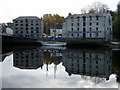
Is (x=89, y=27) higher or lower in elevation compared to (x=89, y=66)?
higher

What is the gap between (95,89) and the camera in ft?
35.2

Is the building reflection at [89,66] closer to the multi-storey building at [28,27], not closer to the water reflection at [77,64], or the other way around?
the water reflection at [77,64]

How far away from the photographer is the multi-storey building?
83.9 metres

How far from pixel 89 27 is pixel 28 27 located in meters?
31.0

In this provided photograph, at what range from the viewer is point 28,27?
278ft

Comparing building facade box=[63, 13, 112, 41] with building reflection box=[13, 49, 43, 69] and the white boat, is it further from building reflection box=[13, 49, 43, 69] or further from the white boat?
building reflection box=[13, 49, 43, 69]

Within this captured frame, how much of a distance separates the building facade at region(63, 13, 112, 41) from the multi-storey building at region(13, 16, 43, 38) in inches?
702

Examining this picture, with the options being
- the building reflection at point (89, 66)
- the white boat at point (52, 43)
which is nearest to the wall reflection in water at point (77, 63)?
the building reflection at point (89, 66)

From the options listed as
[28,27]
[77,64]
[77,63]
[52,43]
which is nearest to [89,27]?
[52,43]

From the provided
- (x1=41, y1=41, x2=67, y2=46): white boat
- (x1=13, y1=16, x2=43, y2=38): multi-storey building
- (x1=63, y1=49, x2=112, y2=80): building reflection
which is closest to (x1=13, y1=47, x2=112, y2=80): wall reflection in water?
(x1=63, y1=49, x2=112, y2=80): building reflection

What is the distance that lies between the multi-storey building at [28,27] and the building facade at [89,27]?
17836 millimetres

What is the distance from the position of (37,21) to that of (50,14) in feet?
72.5

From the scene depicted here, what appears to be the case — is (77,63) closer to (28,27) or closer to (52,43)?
(52,43)

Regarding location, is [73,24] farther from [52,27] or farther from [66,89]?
[66,89]
